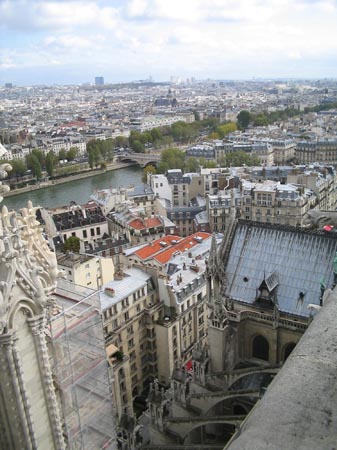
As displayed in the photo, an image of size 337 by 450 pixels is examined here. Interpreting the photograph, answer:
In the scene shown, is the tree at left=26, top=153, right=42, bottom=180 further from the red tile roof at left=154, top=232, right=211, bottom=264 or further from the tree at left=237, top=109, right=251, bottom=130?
the tree at left=237, top=109, right=251, bottom=130

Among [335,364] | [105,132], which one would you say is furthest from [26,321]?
[105,132]

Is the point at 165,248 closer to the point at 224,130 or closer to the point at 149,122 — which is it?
the point at 224,130

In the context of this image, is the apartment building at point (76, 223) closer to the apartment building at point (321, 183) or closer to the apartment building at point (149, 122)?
the apartment building at point (321, 183)

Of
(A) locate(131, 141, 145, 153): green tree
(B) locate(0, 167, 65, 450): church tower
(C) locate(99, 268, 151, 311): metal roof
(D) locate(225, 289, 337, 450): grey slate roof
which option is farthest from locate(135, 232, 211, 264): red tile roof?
(A) locate(131, 141, 145, 153): green tree

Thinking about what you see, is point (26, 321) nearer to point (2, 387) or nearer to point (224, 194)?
point (2, 387)

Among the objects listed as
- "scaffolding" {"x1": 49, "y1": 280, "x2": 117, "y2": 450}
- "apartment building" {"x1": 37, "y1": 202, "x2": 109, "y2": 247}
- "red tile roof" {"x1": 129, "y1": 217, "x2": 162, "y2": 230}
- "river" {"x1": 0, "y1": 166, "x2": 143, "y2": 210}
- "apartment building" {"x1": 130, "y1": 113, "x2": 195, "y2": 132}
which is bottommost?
"river" {"x1": 0, "y1": 166, "x2": 143, "y2": 210}

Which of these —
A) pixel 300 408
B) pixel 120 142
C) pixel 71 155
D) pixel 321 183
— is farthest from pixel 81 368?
pixel 120 142
